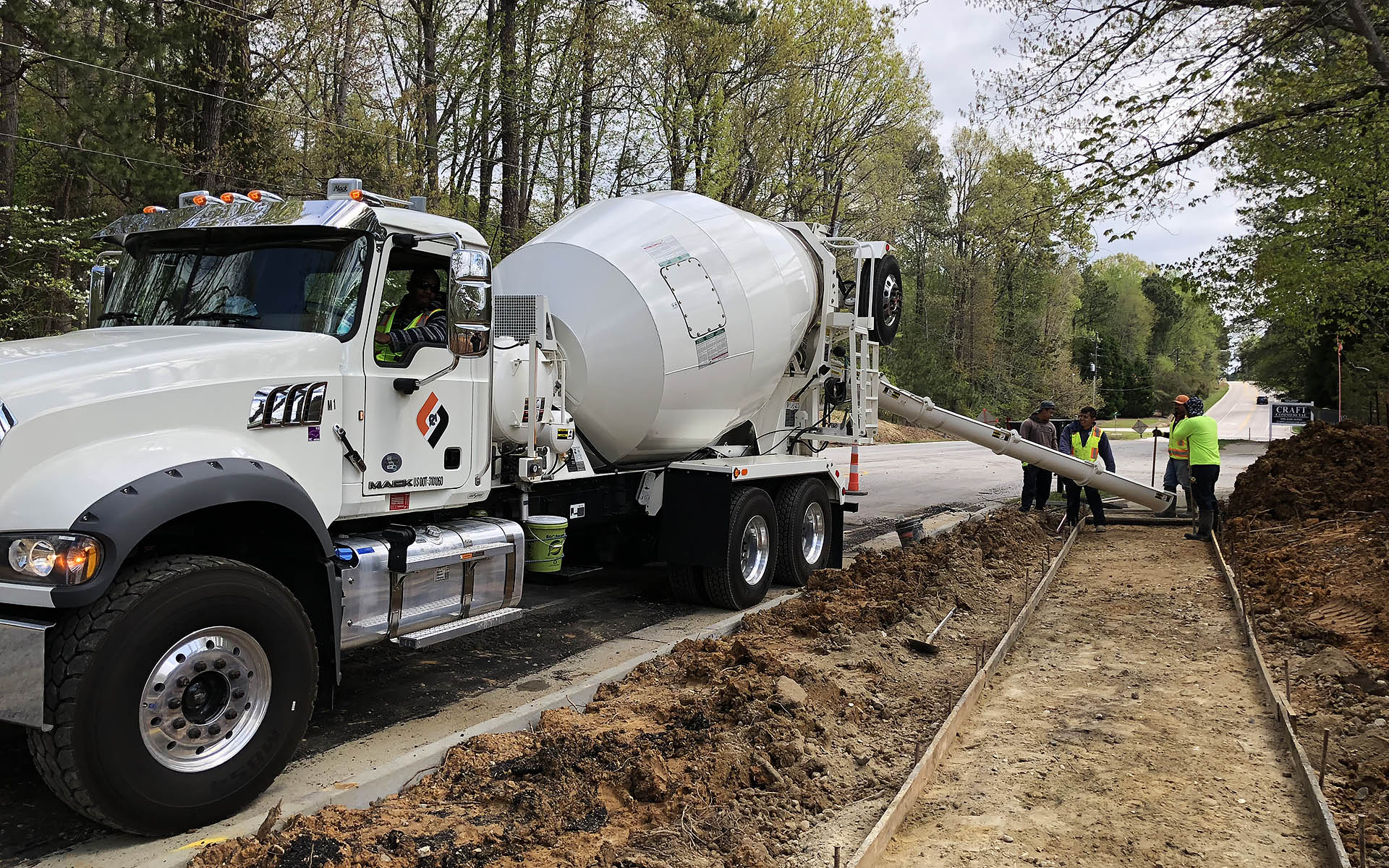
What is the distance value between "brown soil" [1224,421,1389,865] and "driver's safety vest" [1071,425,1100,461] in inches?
77.4

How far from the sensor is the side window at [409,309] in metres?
5.27

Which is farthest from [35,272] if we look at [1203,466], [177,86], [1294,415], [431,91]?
[1294,415]

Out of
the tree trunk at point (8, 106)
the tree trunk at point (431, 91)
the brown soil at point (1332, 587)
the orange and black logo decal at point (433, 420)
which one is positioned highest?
the tree trunk at point (431, 91)

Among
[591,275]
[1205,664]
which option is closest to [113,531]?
[591,275]

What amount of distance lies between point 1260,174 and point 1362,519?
23.8 feet

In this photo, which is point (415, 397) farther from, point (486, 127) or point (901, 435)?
point (901, 435)

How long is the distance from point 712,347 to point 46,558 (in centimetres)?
542

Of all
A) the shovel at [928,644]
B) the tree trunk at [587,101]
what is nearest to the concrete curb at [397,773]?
the shovel at [928,644]

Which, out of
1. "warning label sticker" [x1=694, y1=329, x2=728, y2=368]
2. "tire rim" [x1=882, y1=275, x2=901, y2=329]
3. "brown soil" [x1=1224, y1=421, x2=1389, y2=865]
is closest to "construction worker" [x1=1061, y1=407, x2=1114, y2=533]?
"brown soil" [x1=1224, y1=421, x2=1389, y2=865]

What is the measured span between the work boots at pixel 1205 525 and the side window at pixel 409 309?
1087 cm

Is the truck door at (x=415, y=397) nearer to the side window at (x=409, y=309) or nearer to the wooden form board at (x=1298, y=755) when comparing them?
the side window at (x=409, y=309)

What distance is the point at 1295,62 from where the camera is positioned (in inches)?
562

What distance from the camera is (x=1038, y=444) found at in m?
13.5

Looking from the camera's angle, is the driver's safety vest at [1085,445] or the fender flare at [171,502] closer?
the fender flare at [171,502]
